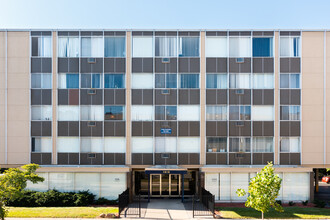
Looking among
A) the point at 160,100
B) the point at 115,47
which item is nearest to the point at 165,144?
the point at 160,100

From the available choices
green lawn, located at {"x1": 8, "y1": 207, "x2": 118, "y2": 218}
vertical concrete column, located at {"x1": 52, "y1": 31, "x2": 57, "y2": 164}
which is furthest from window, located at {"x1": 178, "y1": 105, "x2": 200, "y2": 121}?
vertical concrete column, located at {"x1": 52, "y1": 31, "x2": 57, "y2": 164}

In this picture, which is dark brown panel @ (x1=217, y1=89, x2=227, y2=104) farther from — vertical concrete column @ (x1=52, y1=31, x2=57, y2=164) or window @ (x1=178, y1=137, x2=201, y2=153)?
vertical concrete column @ (x1=52, y1=31, x2=57, y2=164)

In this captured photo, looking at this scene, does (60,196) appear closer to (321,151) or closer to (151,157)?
(151,157)

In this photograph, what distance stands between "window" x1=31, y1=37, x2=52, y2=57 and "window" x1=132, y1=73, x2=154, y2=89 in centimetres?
794

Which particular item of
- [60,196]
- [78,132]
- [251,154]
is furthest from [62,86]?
[251,154]

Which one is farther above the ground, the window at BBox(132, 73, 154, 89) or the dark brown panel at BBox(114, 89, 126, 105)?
the window at BBox(132, 73, 154, 89)

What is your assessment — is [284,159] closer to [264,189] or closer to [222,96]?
[222,96]

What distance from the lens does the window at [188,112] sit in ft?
76.7

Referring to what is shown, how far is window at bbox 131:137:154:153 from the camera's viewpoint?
2331 centimetres

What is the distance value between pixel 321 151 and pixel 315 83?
6.04 metres

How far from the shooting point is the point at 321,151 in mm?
23438

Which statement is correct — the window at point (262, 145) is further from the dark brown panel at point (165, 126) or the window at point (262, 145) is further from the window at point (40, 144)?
the window at point (40, 144)

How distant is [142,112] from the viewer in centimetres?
2338

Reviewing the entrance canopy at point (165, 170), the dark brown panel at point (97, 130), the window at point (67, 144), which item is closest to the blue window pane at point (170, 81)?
the dark brown panel at point (97, 130)
